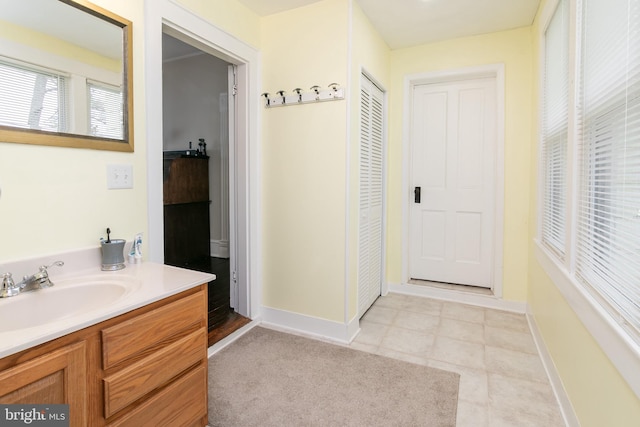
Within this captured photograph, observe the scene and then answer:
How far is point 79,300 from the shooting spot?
1.33 m

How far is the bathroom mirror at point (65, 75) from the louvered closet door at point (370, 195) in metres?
1.66

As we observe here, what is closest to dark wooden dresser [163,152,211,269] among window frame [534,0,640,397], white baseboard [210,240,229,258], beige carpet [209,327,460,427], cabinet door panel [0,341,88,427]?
white baseboard [210,240,229,258]

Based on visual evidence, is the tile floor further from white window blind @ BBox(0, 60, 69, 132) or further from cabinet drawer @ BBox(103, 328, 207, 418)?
white window blind @ BBox(0, 60, 69, 132)

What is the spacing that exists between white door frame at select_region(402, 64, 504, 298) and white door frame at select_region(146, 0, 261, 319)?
1.56 metres

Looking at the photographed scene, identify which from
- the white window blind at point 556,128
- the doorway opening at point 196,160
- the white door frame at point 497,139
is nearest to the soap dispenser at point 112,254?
the doorway opening at point 196,160

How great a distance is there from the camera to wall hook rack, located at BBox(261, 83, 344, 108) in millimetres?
2342

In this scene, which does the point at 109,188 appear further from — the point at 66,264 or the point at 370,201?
the point at 370,201

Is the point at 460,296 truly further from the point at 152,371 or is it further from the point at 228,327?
the point at 152,371

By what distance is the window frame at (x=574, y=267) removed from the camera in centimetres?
100

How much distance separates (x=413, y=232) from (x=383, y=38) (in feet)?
6.25

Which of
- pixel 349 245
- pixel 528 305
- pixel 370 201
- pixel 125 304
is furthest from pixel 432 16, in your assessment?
pixel 125 304

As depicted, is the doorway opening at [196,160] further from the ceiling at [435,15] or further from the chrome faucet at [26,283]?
the chrome faucet at [26,283]

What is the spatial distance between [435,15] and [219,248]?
3.63m

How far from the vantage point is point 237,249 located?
269 cm
